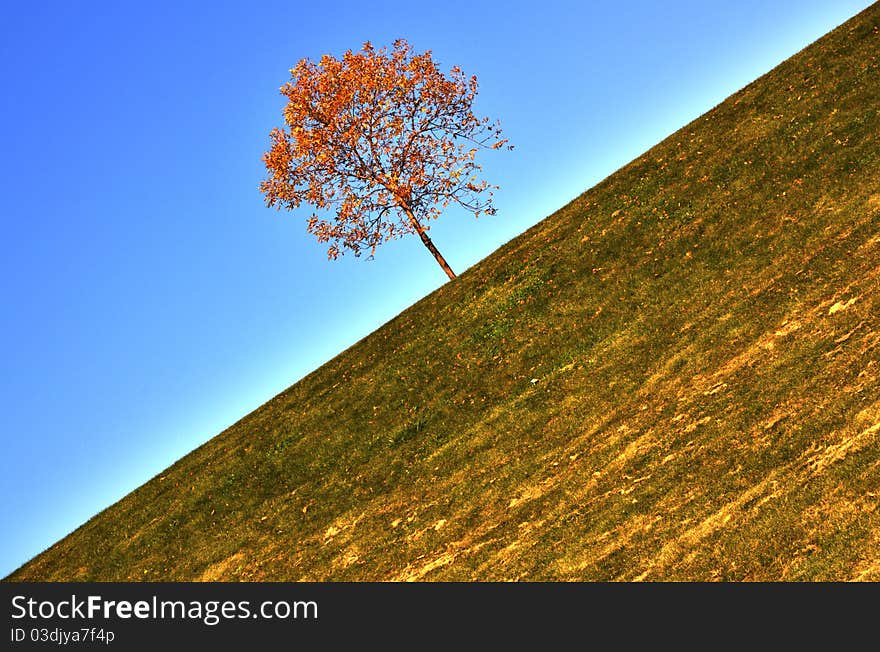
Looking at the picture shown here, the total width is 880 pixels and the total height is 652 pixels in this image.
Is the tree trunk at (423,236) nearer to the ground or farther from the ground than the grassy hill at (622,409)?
farther from the ground

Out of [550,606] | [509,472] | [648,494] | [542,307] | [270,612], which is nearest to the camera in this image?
[550,606]

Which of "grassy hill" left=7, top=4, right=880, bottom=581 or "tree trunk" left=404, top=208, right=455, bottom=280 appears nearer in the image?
"grassy hill" left=7, top=4, right=880, bottom=581

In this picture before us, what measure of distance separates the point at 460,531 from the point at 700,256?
13221mm

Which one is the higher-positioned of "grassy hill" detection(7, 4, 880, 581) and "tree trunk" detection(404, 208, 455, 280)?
"tree trunk" detection(404, 208, 455, 280)

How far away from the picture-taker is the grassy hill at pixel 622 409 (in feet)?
46.4

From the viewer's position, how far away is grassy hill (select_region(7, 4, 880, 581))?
14.1 meters

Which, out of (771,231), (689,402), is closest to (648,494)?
(689,402)

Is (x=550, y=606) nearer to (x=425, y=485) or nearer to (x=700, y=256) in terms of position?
(x=425, y=485)

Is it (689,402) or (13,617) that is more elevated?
(13,617)

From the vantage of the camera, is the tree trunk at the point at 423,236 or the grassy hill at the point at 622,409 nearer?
the grassy hill at the point at 622,409

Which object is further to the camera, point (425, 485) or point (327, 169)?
point (327, 169)

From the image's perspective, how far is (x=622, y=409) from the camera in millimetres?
20328

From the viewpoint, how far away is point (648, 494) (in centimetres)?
1560

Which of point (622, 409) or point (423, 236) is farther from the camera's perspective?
point (423, 236)
